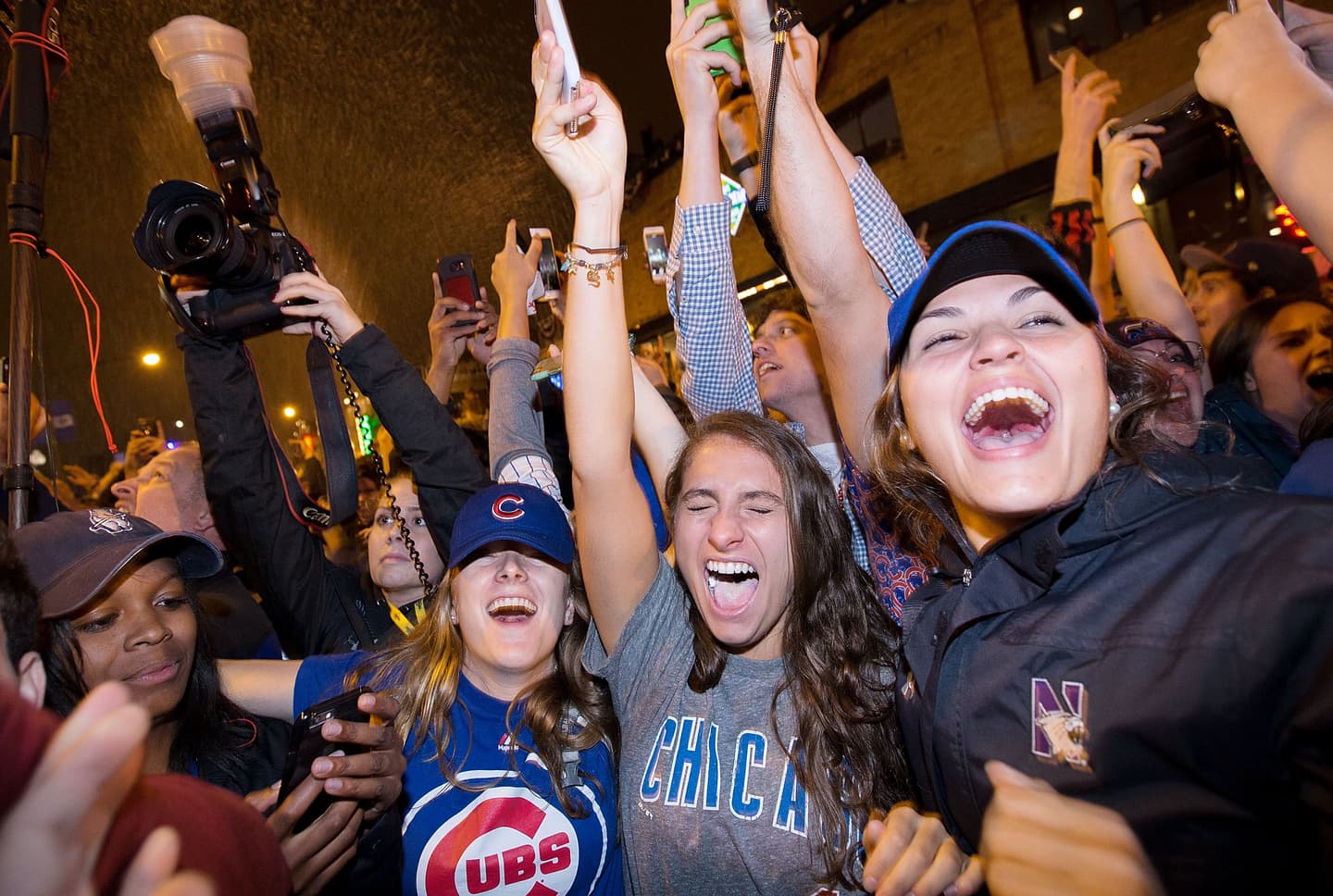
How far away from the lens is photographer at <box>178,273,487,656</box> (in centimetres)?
235

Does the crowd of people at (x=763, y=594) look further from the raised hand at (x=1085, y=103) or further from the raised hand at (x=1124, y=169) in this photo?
the raised hand at (x=1085, y=103)

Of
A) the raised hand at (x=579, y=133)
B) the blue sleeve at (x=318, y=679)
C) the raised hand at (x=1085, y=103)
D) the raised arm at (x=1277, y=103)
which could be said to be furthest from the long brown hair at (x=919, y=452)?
the raised hand at (x=1085, y=103)

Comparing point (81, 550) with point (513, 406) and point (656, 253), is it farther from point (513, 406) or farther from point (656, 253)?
point (656, 253)

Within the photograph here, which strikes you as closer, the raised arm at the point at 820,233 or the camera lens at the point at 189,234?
the raised arm at the point at 820,233

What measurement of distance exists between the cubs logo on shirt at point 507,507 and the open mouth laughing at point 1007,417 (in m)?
1.29

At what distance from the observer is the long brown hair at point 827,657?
1.67 metres

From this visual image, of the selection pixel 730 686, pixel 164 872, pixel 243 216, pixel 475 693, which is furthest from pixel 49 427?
pixel 164 872

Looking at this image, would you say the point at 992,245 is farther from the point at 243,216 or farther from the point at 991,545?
the point at 243,216

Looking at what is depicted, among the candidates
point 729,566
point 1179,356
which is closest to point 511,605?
point 729,566

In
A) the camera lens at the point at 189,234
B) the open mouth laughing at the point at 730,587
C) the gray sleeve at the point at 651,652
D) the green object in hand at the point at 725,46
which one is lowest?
the gray sleeve at the point at 651,652

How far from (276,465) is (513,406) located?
81cm

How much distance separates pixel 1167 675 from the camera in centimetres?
95

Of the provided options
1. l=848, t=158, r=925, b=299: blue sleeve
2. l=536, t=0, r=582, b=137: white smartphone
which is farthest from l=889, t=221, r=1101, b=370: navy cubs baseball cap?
l=536, t=0, r=582, b=137: white smartphone

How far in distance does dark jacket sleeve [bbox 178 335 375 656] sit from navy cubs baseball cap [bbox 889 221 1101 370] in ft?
6.75
